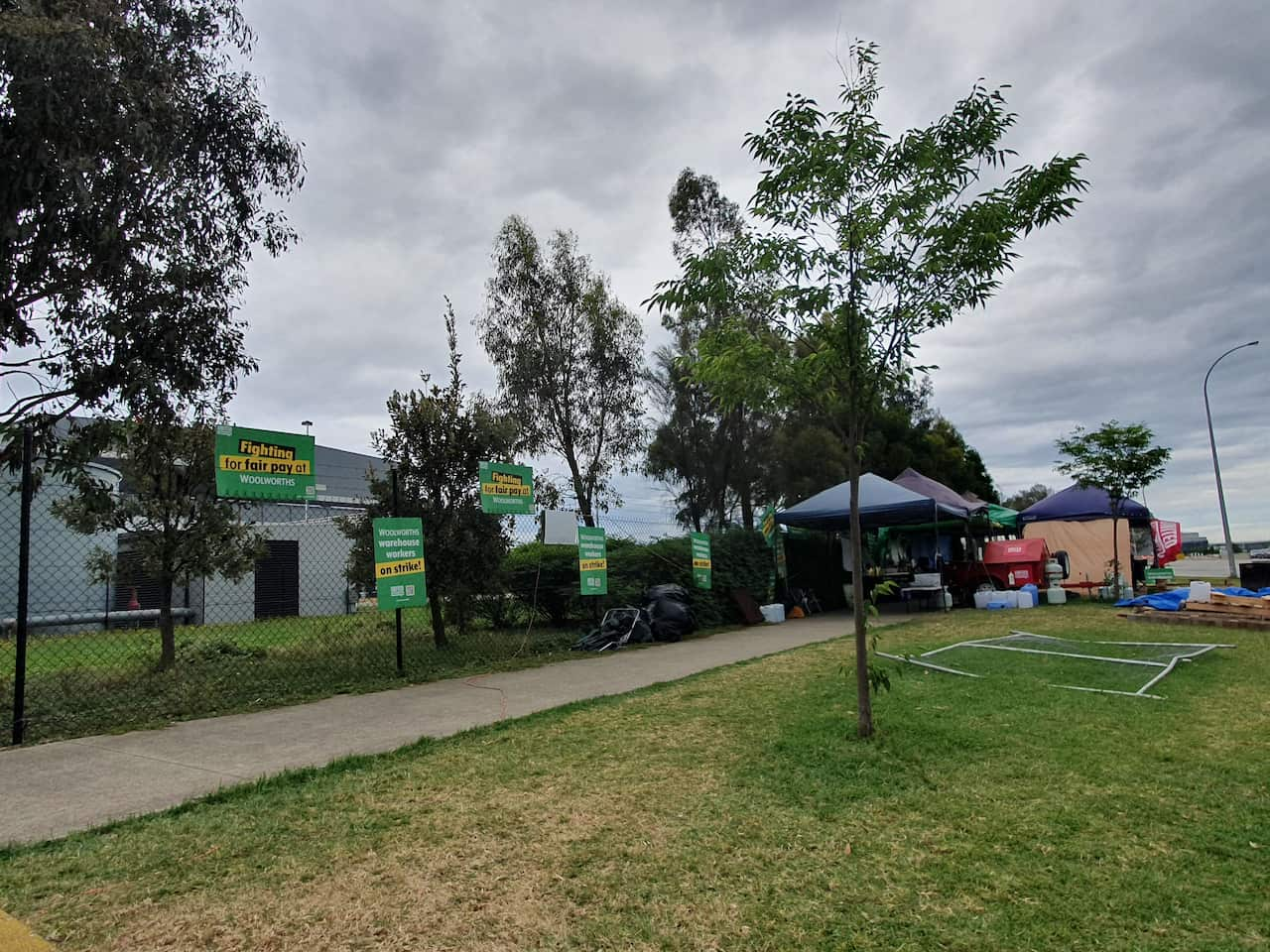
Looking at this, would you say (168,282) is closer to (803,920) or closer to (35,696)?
(35,696)

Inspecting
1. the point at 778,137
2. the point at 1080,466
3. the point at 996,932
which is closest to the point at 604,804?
the point at 996,932

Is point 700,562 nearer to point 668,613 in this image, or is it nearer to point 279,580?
point 668,613

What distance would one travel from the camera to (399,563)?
8.07 metres

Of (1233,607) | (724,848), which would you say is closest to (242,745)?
(724,848)

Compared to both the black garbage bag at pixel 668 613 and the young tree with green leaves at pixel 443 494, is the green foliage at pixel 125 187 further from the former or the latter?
the black garbage bag at pixel 668 613

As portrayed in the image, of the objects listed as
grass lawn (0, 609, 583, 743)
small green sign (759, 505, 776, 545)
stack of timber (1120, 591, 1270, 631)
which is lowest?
stack of timber (1120, 591, 1270, 631)

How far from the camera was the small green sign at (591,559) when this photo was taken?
1065 centimetres

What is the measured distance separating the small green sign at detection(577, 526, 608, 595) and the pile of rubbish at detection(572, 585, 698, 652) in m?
0.54

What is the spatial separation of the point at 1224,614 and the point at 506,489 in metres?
10.3

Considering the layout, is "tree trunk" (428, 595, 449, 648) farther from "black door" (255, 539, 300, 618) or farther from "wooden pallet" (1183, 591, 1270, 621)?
"wooden pallet" (1183, 591, 1270, 621)

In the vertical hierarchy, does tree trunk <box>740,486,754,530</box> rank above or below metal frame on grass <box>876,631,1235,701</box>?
above

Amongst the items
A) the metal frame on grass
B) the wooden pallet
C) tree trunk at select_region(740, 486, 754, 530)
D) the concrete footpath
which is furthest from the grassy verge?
tree trunk at select_region(740, 486, 754, 530)

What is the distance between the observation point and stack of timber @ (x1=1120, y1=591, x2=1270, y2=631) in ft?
33.4

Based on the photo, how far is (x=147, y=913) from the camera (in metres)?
2.68
